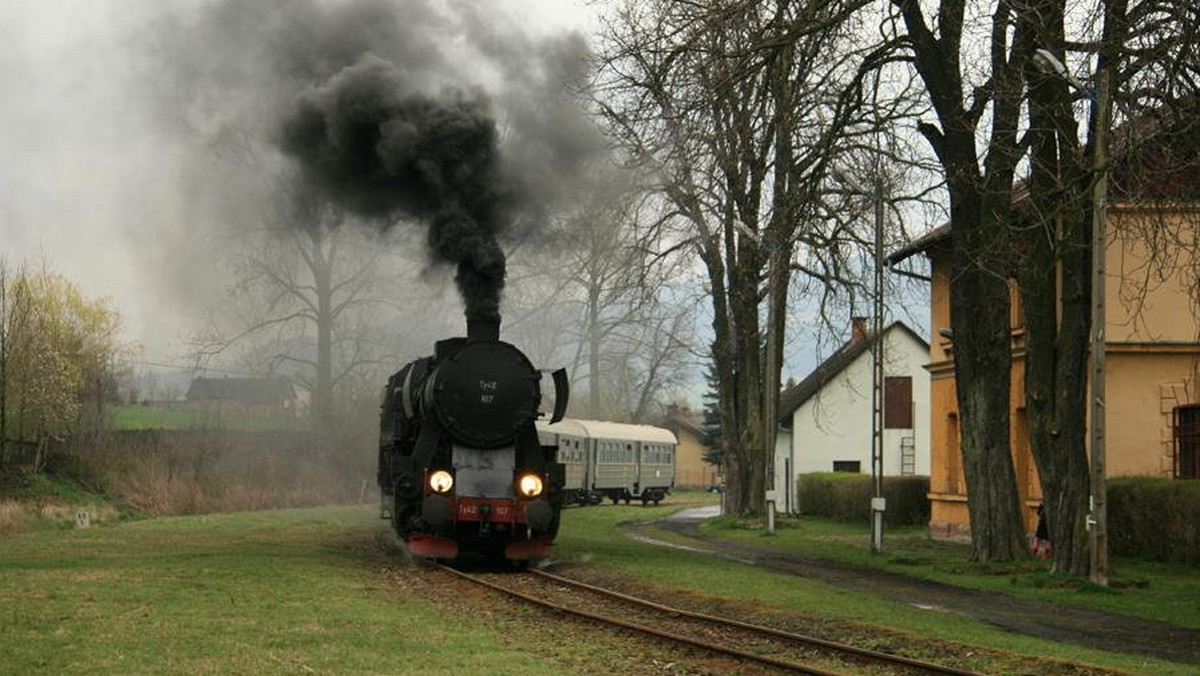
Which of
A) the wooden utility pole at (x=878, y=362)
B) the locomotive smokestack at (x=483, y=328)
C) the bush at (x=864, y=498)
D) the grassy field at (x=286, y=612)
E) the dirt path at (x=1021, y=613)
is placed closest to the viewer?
the grassy field at (x=286, y=612)

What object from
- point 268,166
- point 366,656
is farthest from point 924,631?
point 268,166

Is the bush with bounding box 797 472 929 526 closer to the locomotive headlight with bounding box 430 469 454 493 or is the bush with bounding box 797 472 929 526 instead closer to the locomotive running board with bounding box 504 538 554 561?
the locomotive running board with bounding box 504 538 554 561

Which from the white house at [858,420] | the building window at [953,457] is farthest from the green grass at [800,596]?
the white house at [858,420]

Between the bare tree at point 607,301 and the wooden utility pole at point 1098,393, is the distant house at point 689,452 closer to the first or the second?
the bare tree at point 607,301

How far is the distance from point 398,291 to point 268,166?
23556 mm

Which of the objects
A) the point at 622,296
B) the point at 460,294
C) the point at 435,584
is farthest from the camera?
the point at 622,296

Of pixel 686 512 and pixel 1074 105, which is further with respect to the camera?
pixel 686 512

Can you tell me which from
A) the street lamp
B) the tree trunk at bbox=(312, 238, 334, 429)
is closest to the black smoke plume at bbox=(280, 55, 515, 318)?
the street lamp

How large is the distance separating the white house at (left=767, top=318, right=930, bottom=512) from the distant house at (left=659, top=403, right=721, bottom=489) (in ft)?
150

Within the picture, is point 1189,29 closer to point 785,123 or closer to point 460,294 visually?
point 460,294

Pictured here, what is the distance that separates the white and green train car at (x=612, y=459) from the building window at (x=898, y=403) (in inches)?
410

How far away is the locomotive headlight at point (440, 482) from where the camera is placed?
19609 mm

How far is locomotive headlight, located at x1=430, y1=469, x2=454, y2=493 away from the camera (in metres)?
19.6

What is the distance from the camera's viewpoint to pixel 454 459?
1980cm
